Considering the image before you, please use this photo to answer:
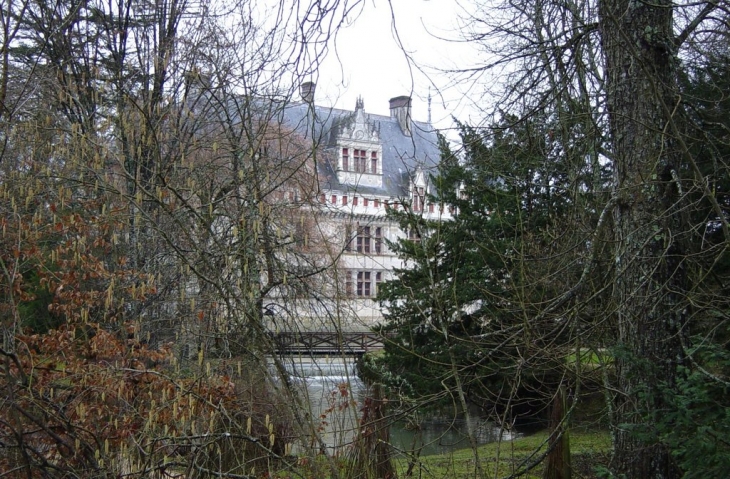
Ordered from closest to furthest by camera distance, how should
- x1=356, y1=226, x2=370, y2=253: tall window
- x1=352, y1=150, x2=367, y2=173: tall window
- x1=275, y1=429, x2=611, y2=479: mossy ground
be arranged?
1. x1=275, y1=429, x2=611, y2=479: mossy ground
2. x1=356, y1=226, x2=370, y2=253: tall window
3. x1=352, y1=150, x2=367, y2=173: tall window

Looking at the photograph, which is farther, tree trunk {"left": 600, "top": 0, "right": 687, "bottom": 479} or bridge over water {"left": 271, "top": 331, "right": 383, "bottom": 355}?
tree trunk {"left": 600, "top": 0, "right": 687, "bottom": 479}

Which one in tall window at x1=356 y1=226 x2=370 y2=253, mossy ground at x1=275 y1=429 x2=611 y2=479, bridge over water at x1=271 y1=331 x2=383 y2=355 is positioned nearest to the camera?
bridge over water at x1=271 y1=331 x2=383 y2=355

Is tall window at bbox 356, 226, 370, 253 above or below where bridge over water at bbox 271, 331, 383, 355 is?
above

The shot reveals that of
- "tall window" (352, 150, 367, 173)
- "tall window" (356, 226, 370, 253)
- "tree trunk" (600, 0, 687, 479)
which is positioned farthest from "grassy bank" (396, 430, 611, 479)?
"tall window" (352, 150, 367, 173)

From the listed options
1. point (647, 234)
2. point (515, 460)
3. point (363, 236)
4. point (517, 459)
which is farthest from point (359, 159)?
point (647, 234)

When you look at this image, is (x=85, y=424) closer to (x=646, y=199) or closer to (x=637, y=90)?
(x=646, y=199)

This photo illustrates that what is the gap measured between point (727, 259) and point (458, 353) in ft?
14.8

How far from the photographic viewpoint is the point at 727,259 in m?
8.64

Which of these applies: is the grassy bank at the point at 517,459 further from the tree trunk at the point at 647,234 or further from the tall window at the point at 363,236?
the tall window at the point at 363,236

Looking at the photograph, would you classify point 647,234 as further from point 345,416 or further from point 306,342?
point 345,416

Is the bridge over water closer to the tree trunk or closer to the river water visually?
the river water

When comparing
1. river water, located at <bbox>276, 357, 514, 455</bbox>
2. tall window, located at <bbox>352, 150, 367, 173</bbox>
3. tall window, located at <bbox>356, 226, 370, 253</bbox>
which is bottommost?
river water, located at <bbox>276, 357, 514, 455</bbox>

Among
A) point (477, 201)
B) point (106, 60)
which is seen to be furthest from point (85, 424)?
point (477, 201)

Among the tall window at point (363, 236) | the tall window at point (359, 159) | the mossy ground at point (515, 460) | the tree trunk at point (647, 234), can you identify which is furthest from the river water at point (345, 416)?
the tall window at point (359, 159)
